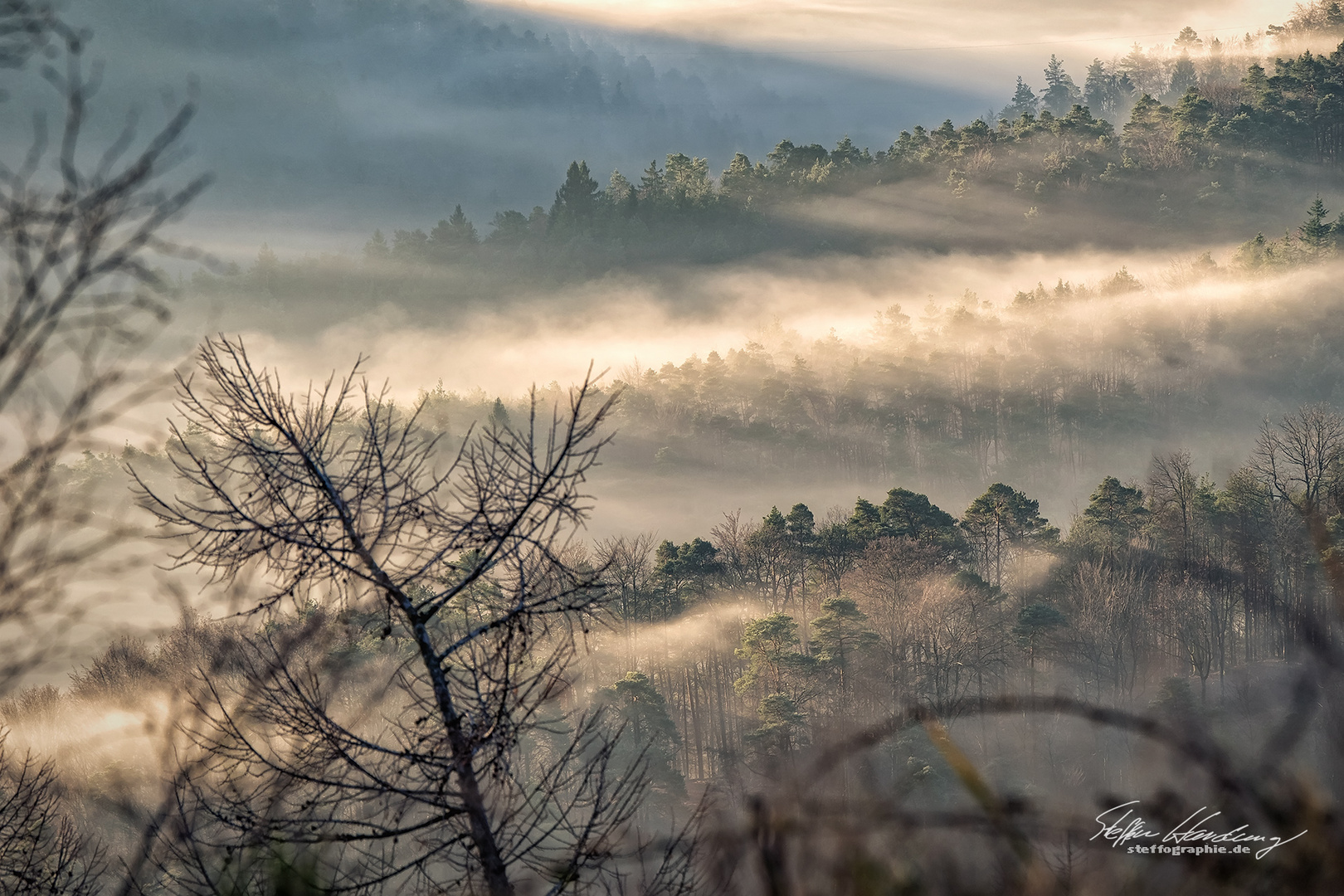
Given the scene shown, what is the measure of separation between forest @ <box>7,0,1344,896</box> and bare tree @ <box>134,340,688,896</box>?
1.2 inches

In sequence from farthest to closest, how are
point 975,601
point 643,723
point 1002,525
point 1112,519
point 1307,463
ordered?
1. point 1307,463
2. point 1112,519
3. point 1002,525
4. point 975,601
5. point 643,723

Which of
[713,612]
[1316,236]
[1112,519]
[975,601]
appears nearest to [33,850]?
[975,601]

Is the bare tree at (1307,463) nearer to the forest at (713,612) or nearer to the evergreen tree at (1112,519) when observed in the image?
the forest at (713,612)

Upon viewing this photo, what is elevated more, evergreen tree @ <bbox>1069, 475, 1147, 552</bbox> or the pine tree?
the pine tree

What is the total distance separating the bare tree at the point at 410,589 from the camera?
514cm

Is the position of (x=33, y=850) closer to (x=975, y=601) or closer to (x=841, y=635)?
(x=841, y=635)

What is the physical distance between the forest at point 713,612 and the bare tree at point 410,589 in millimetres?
29

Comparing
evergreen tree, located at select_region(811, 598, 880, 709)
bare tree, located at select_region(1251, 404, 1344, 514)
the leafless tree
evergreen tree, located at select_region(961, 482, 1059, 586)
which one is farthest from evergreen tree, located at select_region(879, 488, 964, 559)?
the leafless tree

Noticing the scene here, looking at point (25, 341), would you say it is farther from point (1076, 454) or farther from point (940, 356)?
point (940, 356)

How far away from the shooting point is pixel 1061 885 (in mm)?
2467

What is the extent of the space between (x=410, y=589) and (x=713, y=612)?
2614 inches

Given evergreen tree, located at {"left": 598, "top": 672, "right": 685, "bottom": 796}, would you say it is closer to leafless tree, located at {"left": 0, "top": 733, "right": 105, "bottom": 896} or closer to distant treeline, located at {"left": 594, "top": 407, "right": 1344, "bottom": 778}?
distant treeline, located at {"left": 594, "top": 407, "right": 1344, "bottom": 778}

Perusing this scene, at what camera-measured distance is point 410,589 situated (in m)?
5.75

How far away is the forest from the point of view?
2.75 meters
